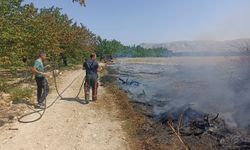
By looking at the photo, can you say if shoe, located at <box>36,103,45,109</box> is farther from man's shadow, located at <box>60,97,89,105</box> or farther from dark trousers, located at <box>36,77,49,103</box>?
man's shadow, located at <box>60,97,89,105</box>

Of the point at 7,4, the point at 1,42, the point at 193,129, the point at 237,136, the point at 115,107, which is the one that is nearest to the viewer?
the point at 237,136

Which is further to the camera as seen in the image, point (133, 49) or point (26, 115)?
point (133, 49)

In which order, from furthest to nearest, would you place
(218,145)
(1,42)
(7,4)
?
(7,4)
(1,42)
(218,145)

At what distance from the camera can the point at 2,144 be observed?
9844 millimetres

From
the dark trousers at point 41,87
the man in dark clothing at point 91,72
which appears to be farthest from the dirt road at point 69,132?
the man in dark clothing at point 91,72

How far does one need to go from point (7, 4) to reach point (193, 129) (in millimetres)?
13904

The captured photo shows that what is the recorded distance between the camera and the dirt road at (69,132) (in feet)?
32.3

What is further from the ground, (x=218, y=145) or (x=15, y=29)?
(x=15, y=29)

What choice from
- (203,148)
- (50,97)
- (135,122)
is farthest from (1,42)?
(203,148)

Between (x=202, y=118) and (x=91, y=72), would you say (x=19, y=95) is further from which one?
(x=202, y=118)

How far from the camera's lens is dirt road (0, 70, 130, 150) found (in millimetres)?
9844

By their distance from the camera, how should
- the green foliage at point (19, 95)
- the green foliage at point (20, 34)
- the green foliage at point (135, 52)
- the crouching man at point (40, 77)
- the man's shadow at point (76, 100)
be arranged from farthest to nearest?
the green foliage at point (135, 52)
the green foliage at point (20, 34)
the man's shadow at point (76, 100)
the green foliage at point (19, 95)
the crouching man at point (40, 77)

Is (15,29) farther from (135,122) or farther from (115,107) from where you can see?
(135,122)

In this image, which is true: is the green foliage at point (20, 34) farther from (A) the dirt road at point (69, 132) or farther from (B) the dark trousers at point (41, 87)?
(A) the dirt road at point (69, 132)
